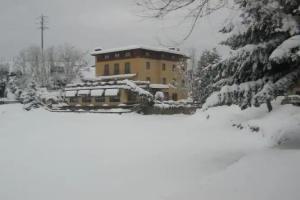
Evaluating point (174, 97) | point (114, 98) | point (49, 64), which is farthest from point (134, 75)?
point (49, 64)

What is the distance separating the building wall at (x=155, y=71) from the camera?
59.4 m

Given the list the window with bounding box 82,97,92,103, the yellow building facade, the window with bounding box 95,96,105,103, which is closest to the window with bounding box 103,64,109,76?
the yellow building facade

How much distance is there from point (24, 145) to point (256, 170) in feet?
42.0

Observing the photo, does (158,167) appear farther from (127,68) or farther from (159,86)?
(127,68)

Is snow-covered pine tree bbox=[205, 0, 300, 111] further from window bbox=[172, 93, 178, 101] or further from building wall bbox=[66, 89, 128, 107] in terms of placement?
window bbox=[172, 93, 178, 101]

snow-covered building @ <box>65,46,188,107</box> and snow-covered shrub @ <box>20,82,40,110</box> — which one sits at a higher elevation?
snow-covered building @ <box>65,46,188,107</box>

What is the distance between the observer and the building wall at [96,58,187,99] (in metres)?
59.4

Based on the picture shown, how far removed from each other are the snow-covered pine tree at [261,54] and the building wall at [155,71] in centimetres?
4717

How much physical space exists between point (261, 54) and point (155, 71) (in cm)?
5085

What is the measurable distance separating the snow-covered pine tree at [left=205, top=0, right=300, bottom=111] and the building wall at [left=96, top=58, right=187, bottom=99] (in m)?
47.2

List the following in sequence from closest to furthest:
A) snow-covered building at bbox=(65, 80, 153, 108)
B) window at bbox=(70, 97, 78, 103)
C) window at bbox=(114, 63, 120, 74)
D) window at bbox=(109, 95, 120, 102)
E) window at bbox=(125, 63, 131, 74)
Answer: snow-covered building at bbox=(65, 80, 153, 108) < window at bbox=(109, 95, 120, 102) < window at bbox=(70, 97, 78, 103) < window at bbox=(125, 63, 131, 74) < window at bbox=(114, 63, 120, 74)

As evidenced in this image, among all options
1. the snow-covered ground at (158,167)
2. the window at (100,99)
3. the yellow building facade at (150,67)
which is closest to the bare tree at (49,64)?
the yellow building facade at (150,67)

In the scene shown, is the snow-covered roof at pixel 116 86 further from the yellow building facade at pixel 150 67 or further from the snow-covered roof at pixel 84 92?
the yellow building facade at pixel 150 67

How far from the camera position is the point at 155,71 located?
202ft
